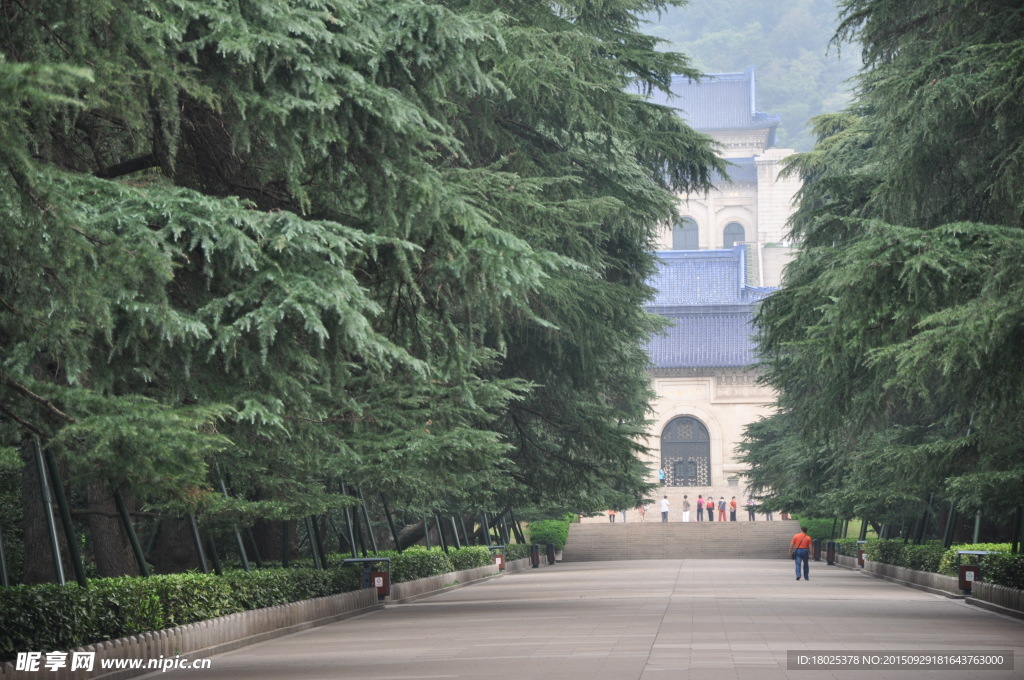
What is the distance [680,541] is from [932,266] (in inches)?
1649

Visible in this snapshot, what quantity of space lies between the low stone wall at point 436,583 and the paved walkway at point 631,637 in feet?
1.44

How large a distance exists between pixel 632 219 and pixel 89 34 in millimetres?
13238

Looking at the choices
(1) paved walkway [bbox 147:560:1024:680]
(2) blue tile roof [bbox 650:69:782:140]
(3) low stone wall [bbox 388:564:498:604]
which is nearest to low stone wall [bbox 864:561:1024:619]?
(1) paved walkway [bbox 147:560:1024:680]

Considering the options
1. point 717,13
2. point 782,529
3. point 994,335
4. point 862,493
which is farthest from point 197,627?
point 717,13

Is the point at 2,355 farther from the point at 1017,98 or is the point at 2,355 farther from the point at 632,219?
the point at 632,219

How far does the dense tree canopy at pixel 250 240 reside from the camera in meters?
8.20

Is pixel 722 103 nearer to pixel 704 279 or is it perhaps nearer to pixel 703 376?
pixel 704 279

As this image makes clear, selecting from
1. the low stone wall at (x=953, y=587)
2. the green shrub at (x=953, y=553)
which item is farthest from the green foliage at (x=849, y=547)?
the green shrub at (x=953, y=553)

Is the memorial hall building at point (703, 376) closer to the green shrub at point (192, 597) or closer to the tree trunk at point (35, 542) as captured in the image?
the green shrub at point (192, 597)

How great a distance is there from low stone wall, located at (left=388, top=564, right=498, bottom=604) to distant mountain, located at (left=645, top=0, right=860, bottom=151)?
95.8m

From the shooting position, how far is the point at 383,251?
11.4 meters

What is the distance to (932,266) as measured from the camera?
13289mm

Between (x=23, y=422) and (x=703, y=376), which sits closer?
Answer: (x=23, y=422)

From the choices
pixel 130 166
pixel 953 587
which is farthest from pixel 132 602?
pixel 953 587
